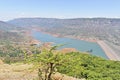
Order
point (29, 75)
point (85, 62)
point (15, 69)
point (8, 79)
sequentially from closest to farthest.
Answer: point (8, 79)
point (29, 75)
point (15, 69)
point (85, 62)

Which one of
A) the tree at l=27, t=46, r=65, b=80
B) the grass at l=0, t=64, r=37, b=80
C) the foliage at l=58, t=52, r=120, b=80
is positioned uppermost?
the tree at l=27, t=46, r=65, b=80

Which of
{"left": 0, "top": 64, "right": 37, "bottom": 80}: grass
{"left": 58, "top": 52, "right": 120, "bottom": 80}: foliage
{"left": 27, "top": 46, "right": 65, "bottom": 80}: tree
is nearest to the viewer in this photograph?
{"left": 27, "top": 46, "right": 65, "bottom": 80}: tree

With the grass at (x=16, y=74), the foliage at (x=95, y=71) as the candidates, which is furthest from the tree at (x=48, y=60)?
the foliage at (x=95, y=71)

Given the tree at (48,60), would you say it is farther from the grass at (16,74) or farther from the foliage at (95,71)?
the foliage at (95,71)

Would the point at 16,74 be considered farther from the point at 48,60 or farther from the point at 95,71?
the point at 95,71

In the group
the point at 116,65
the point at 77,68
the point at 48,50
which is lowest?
the point at 116,65

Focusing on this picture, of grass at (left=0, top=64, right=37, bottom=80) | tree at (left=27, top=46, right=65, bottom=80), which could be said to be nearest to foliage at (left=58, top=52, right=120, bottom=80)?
grass at (left=0, top=64, right=37, bottom=80)

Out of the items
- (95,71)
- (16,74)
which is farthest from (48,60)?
(95,71)

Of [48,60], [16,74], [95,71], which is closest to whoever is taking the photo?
[48,60]

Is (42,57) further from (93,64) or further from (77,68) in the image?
(93,64)

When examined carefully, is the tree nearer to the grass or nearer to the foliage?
the grass

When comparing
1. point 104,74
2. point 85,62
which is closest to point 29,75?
point 104,74
